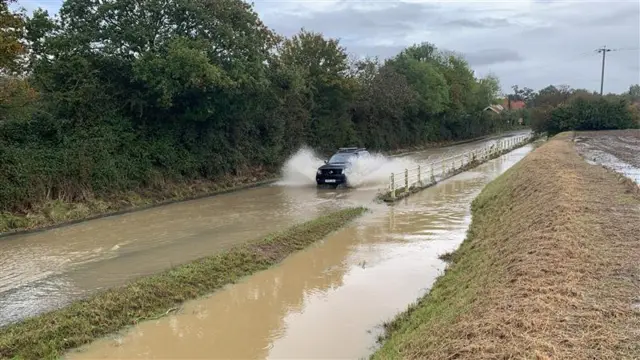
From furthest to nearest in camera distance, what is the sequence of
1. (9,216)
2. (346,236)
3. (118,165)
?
1. (118,165)
2. (9,216)
3. (346,236)

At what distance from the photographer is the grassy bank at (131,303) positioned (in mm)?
6590

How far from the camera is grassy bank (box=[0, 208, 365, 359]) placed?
6590 millimetres

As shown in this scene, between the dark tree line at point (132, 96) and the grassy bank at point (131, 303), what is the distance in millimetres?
8616

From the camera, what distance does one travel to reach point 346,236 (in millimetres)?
13672

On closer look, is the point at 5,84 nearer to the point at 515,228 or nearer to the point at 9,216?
the point at 9,216

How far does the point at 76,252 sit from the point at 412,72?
49.1 meters

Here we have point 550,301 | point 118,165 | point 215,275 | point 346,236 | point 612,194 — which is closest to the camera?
point 550,301

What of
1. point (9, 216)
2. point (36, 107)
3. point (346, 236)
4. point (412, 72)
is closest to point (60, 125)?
point (36, 107)

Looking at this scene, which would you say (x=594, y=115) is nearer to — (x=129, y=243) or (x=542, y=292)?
(x=129, y=243)

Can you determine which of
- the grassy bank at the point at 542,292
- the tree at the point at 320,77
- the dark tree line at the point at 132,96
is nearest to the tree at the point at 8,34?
the dark tree line at the point at 132,96

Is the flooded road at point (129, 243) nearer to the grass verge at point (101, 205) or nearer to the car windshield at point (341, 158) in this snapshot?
the grass verge at point (101, 205)

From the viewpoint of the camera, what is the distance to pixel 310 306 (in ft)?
27.5

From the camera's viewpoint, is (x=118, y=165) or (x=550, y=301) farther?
(x=118, y=165)

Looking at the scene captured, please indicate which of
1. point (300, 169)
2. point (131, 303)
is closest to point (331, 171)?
point (300, 169)
